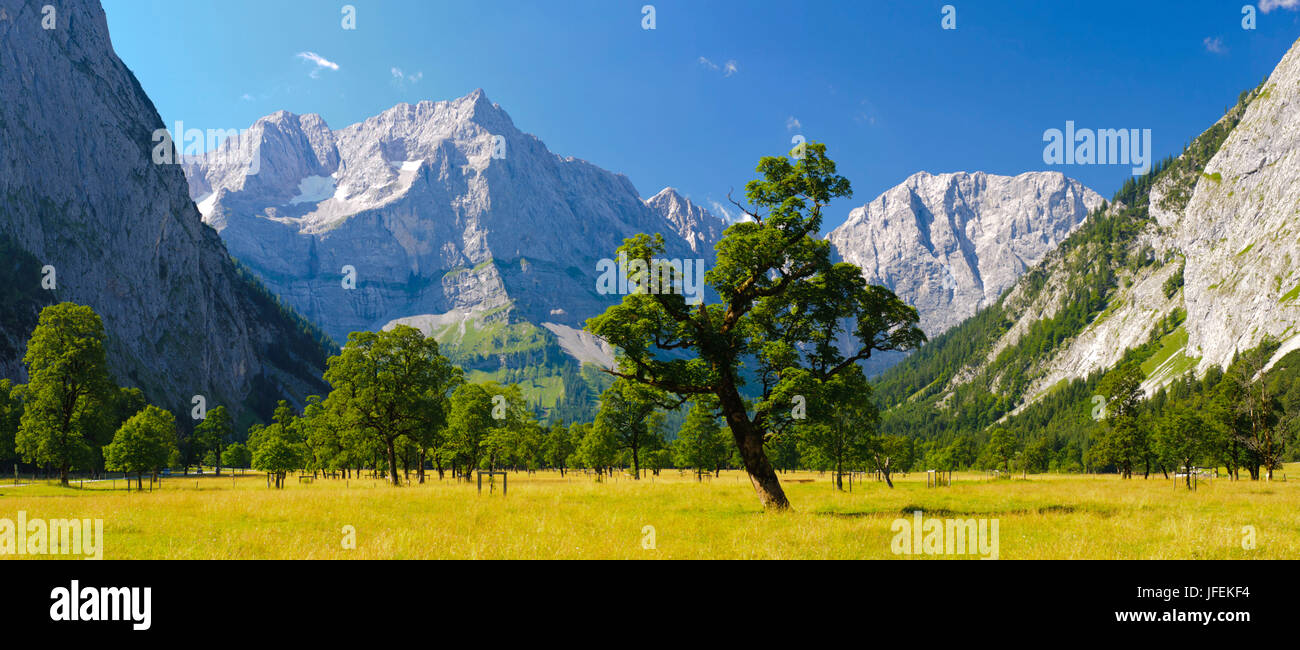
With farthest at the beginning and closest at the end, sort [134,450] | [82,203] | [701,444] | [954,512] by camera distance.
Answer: [82,203]
[701,444]
[134,450]
[954,512]

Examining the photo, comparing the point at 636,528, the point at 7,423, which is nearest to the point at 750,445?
the point at 636,528

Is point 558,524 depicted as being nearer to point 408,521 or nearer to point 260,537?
point 408,521

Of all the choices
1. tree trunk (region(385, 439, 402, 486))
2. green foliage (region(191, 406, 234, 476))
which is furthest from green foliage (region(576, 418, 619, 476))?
green foliage (region(191, 406, 234, 476))

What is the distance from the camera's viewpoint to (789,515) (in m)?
21.4

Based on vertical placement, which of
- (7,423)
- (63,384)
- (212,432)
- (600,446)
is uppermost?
(63,384)


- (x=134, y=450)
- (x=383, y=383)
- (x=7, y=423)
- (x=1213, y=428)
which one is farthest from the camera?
(x=7, y=423)

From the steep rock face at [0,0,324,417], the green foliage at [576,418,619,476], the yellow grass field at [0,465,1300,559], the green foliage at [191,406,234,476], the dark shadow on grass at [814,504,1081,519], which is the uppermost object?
the steep rock face at [0,0,324,417]

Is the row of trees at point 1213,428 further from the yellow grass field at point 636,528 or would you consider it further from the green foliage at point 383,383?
the green foliage at point 383,383

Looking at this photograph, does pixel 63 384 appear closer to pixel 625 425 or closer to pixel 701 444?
pixel 625 425

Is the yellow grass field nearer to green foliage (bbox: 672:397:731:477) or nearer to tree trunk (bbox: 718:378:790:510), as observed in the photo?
tree trunk (bbox: 718:378:790:510)
